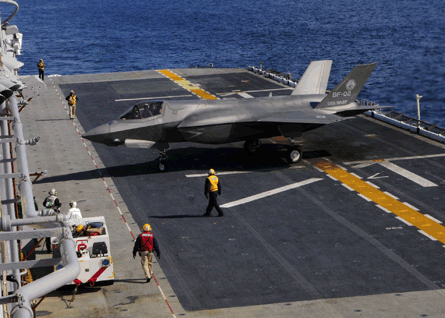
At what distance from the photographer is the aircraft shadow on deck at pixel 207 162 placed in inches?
1110

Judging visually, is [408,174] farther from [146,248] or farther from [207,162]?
[146,248]

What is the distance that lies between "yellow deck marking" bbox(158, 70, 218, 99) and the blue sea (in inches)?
832

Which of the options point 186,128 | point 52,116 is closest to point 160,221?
point 186,128

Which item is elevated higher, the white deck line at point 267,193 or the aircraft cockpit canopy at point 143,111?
the aircraft cockpit canopy at point 143,111

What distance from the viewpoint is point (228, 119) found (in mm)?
27859

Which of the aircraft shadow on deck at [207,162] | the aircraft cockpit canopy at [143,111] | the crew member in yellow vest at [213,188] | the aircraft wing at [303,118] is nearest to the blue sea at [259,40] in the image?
the aircraft wing at [303,118]

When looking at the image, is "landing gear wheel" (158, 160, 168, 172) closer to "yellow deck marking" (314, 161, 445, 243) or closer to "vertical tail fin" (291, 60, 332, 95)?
"yellow deck marking" (314, 161, 445, 243)

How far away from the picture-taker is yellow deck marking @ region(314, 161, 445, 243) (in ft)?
69.9

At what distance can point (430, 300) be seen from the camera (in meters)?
16.3

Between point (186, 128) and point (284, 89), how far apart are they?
2172 centimetres

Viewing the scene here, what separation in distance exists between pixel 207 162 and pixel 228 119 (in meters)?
2.86

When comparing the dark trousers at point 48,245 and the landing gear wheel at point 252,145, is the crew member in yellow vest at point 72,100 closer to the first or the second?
the landing gear wheel at point 252,145

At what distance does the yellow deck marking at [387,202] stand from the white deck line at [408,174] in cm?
229

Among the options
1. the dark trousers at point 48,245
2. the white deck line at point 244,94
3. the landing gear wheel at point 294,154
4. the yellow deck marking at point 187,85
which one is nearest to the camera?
the dark trousers at point 48,245
